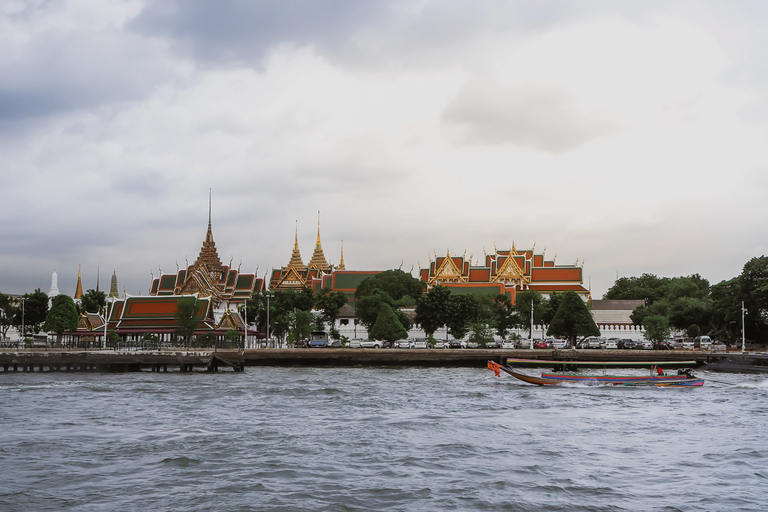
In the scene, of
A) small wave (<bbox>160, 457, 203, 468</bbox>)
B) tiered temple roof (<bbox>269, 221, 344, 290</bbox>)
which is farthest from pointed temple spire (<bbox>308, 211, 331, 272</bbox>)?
small wave (<bbox>160, 457, 203, 468</bbox>)

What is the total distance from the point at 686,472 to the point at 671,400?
51.9ft

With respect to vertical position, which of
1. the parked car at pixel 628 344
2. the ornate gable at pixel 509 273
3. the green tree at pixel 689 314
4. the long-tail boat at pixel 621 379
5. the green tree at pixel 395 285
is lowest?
the long-tail boat at pixel 621 379

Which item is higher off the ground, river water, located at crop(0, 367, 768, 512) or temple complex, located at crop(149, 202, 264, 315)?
temple complex, located at crop(149, 202, 264, 315)

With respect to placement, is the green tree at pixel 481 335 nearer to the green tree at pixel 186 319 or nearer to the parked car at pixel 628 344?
the parked car at pixel 628 344

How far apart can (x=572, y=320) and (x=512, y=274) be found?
44.1m

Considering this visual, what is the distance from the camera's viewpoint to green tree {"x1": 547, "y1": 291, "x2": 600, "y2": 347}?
2591 inches

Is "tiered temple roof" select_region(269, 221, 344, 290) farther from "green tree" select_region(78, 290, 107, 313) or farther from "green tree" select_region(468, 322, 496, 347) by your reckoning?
"green tree" select_region(468, 322, 496, 347)

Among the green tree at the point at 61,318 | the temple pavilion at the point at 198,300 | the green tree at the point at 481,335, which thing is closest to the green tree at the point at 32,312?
the temple pavilion at the point at 198,300

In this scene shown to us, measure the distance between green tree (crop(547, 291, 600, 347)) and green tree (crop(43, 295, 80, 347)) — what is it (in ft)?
135

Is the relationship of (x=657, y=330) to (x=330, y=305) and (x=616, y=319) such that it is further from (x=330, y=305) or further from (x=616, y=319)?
(x=330, y=305)

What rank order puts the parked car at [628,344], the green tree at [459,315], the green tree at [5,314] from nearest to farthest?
the parked car at [628,344]
the green tree at [459,315]
the green tree at [5,314]

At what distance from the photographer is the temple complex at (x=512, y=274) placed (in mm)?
108875

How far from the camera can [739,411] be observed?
29.4 meters

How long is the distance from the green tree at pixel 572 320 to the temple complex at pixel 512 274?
127ft
